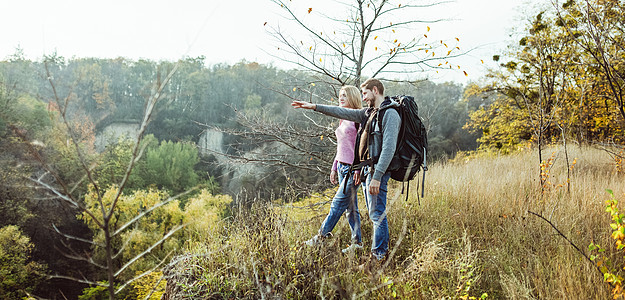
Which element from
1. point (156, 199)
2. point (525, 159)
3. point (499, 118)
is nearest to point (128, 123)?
point (156, 199)

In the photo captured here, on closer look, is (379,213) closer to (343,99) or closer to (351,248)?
(351,248)

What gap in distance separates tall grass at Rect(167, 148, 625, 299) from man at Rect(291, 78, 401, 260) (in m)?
0.23

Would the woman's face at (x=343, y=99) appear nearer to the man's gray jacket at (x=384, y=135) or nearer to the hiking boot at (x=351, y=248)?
the man's gray jacket at (x=384, y=135)

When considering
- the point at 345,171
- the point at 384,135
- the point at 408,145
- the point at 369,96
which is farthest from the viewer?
the point at 345,171

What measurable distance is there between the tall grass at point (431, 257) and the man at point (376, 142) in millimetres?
226

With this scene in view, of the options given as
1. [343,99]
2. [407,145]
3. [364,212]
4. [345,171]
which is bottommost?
[364,212]

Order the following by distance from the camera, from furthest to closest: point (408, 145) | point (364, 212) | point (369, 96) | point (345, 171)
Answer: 1. point (364, 212)
2. point (345, 171)
3. point (369, 96)
4. point (408, 145)

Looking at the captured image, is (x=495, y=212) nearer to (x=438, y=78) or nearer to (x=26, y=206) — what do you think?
(x=438, y=78)

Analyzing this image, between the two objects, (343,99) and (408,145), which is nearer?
(408,145)

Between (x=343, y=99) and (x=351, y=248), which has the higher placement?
(x=343, y=99)

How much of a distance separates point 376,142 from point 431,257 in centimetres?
91

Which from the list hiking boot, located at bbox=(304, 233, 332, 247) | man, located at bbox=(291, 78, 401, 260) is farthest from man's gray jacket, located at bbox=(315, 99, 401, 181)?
hiking boot, located at bbox=(304, 233, 332, 247)

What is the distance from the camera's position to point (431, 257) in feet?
8.63

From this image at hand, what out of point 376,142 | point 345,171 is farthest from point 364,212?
point 376,142
